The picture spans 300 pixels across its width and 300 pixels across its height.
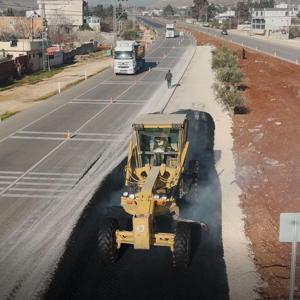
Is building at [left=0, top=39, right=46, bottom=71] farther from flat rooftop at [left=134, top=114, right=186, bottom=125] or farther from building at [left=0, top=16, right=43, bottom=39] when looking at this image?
building at [left=0, top=16, right=43, bottom=39]

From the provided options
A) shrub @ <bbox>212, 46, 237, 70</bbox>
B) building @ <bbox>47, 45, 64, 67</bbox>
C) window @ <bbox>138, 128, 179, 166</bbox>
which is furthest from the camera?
building @ <bbox>47, 45, 64, 67</bbox>

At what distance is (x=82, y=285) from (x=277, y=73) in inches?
1694

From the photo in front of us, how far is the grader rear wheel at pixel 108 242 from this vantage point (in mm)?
12711

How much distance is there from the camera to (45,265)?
1310cm

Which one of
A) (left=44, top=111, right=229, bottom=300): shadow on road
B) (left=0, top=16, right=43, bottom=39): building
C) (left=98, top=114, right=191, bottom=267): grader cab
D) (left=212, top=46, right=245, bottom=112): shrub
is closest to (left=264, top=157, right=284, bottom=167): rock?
(left=44, top=111, right=229, bottom=300): shadow on road

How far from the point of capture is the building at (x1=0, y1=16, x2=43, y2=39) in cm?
11431

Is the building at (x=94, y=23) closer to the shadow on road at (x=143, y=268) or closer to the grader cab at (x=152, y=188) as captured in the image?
the shadow on road at (x=143, y=268)

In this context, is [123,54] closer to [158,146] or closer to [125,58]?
[125,58]

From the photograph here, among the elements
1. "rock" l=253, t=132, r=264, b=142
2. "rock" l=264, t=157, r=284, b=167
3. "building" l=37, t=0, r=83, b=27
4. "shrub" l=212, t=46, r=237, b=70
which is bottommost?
"rock" l=264, t=157, r=284, b=167

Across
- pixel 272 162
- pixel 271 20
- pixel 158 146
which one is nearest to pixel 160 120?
pixel 158 146

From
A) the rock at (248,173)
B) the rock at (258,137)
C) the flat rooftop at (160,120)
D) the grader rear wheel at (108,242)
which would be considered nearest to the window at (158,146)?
the flat rooftop at (160,120)

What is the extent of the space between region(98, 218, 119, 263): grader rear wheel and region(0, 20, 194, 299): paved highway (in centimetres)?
148

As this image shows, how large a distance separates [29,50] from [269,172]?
47059mm

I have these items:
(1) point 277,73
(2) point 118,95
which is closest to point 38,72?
(2) point 118,95
